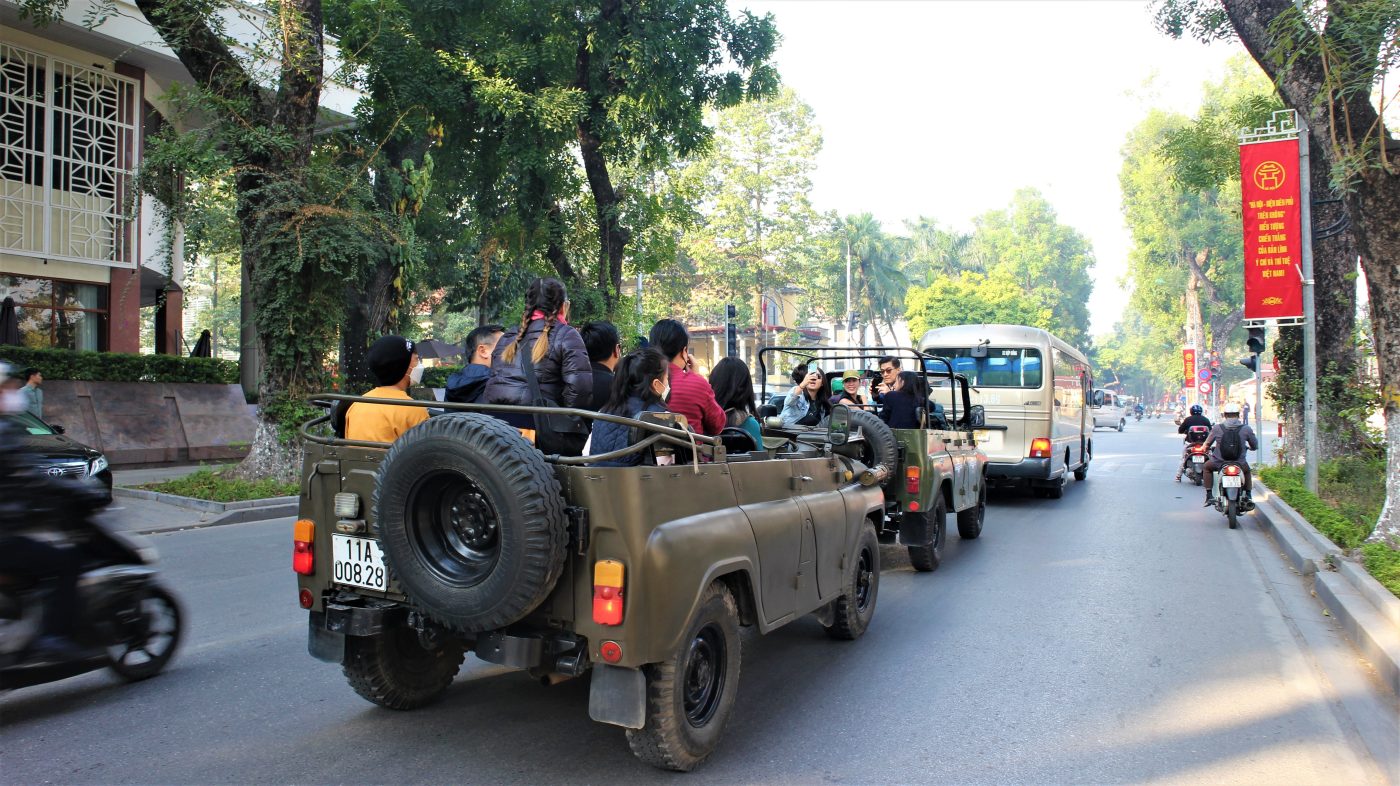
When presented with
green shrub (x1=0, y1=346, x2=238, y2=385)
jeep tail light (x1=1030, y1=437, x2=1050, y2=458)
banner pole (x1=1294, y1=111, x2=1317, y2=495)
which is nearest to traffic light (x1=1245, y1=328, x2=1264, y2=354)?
banner pole (x1=1294, y1=111, x2=1317, y2=495)

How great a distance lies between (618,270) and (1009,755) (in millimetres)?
16897

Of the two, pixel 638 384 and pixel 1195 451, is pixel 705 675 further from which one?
pixel 1195 451

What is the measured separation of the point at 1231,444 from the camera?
37.9 feet

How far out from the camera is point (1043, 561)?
28.9 feet

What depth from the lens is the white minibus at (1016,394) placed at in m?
13.2

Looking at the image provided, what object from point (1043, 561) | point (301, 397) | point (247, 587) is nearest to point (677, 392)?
point (247, 587)

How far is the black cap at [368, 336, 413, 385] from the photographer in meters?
4.30

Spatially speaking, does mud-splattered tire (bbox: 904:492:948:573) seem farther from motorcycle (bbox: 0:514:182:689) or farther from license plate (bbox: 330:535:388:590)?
motorcycle (bbox: 0:514:182:689)

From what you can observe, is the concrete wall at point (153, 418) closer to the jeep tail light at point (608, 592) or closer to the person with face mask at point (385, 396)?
the person with face mask at point (385, 396)

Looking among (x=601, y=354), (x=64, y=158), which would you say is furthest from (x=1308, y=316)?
(x=64, y=158)

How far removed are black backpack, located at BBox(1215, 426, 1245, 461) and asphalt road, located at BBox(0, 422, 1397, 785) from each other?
4.71 metres

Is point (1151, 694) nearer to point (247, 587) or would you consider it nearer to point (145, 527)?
point (247, 587)

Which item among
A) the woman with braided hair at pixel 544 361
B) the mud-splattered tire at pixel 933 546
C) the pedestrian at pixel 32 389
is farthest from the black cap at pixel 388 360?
the pedestrian at pixel 32 389

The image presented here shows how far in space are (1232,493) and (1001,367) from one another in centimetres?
363
